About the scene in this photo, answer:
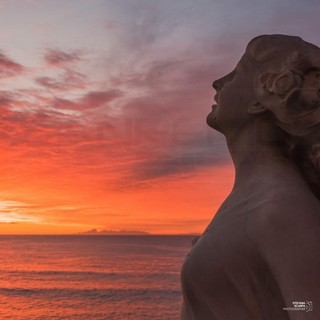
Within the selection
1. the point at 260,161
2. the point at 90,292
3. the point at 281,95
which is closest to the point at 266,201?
the point at 260,161

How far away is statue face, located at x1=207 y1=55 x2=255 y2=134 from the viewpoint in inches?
118

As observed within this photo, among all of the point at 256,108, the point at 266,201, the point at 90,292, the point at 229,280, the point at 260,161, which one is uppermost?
the point at 256,108

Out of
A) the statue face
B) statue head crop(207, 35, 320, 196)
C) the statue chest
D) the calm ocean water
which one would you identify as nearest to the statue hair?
statue head crop(207, 35, 320, 196)

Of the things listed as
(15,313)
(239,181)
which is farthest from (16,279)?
(239,181)

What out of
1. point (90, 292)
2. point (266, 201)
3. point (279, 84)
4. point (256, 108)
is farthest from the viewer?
point (90, 292)

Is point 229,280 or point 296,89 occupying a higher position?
point 296,89

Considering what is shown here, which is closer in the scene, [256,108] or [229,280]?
[229,280]

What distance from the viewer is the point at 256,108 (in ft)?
9.61

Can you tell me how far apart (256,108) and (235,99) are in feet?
0.54

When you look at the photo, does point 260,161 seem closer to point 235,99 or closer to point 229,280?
point 235,99

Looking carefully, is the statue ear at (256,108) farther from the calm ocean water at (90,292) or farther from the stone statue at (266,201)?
the calm ocean water at (90,292)

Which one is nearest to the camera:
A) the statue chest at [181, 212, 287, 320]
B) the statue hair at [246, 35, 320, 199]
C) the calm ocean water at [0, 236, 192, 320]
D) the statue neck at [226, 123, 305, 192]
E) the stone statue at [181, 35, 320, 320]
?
the stone statue at [181, 35, 320, 320]

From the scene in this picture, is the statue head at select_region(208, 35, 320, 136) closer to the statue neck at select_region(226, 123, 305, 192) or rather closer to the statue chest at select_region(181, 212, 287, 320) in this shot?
the statue neck at select_region(226, 123, 305, 192)

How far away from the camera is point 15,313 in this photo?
1341 inches
